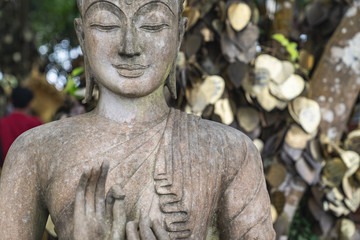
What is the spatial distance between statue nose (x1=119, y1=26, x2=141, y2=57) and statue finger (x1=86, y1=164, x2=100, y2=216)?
43 cm

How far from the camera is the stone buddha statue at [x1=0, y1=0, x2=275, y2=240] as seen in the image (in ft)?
8.09

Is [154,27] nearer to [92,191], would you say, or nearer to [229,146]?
[229,146]

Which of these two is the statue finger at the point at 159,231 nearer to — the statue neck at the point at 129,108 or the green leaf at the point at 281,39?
the statue neck at the point at 129,108

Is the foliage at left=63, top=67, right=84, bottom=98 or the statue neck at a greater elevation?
the statue neck

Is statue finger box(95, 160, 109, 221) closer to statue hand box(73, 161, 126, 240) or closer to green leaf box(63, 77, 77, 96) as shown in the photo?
statue hand box(73, 161, 126, 240)

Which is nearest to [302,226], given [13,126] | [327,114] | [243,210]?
[327,114]

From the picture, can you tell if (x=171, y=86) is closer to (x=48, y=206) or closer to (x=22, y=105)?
(x=48, y=206)

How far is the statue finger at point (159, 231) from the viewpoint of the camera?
2339 millimetres

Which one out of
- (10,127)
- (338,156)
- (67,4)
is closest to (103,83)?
(338,156)

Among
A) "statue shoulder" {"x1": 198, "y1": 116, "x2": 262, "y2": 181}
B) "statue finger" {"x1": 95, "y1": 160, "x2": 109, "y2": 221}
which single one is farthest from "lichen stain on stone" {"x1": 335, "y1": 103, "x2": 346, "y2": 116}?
"statue finger" {"x1": 95, "y1": 160, "x2": 109, "y2": 221}

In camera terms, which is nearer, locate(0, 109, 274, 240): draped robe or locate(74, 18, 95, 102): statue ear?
locate(0, 109, 274, 240): draped robe

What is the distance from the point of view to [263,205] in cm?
260

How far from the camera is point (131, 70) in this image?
2.53m

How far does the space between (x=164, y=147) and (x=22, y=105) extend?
10.8 feet
